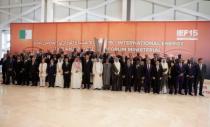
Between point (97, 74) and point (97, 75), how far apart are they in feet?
0.15

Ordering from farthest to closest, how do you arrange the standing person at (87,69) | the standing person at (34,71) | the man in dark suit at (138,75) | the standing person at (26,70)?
the standing person at (26,70)
the standing person at (34,71)
the standing person at (87,69)
the man in dark suit at (138,75)

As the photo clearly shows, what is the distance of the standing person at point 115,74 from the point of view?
1279cm

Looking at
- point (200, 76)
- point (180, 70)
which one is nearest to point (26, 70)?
point (180, 70)

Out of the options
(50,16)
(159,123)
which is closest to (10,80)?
(50,16)

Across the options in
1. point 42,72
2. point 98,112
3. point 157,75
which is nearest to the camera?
point 98,112

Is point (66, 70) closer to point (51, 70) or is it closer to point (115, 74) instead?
point (51, 70)

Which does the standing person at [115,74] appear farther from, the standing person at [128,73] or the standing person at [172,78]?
the standing person at [172,78]

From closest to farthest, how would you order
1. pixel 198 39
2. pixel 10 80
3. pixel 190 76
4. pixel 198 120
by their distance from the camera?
pixel 198 120 < pixel 190 76 < pixel 198 39 < pixel 10 80

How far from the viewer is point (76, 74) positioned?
13250mm

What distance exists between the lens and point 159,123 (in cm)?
670

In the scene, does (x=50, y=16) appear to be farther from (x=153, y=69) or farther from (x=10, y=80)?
(x=153, y=69)

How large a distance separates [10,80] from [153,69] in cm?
705

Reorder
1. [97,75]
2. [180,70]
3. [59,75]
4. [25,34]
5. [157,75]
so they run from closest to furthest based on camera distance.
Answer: [180,70] < [157,75] < [97,75] < [59,75] < [25,34]

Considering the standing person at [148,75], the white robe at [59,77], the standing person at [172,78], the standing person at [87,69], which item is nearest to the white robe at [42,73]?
the white robe at [59,77]
